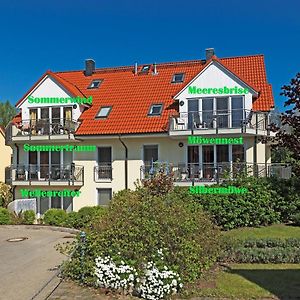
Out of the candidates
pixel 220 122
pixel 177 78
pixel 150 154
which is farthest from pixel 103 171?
pixel 177 78

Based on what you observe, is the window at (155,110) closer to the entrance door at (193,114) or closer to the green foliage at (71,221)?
the entrance door at (193,114)

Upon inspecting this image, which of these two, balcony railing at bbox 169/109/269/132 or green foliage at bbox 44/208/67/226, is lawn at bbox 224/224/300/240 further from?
green foliage at bbox 44/208/67/226

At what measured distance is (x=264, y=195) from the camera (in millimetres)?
17547

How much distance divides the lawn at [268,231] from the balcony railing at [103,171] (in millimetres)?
9486

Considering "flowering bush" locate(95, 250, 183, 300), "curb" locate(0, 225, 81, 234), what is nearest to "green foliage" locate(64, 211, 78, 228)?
"curb" locate(0, 225, 81, 234)

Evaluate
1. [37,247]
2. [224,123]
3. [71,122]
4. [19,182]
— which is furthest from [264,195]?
[19,182]

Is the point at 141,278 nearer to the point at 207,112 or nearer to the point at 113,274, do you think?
the point at 113,274

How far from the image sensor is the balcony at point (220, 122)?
20.5m

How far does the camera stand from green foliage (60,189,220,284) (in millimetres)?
9312

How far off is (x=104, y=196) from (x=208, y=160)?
7076mm

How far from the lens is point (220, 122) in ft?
69.1

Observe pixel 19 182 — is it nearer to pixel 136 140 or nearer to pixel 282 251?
pixel 136 140

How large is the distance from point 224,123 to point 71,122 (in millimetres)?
9825

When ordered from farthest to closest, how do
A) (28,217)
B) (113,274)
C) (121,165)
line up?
(121,165), (28,217), (113,274)
